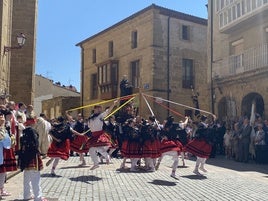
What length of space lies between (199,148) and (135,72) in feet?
65.6

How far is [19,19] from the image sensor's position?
842 inches

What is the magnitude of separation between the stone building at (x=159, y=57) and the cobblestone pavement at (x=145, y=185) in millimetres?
16203

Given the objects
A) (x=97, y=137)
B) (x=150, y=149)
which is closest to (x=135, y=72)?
(x=150, y=149)

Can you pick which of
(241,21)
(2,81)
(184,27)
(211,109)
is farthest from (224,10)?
(2,81)

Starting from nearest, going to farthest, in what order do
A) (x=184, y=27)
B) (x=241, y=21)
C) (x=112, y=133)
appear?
1. (x=112, y=133)
2. (x=241, y=21)
3. (x=184, y=27)

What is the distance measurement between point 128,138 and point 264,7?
10000mm

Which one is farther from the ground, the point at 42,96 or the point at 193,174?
the point at 42,96

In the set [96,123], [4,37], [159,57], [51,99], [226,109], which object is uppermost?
[159,57]

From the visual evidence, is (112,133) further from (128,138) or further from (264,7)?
(264,7)

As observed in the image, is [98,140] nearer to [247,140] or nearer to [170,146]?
[170,146]

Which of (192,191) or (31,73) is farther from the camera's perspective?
(31,73)

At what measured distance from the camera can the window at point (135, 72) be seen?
99.6 feet

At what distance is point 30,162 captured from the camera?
7.20 meters

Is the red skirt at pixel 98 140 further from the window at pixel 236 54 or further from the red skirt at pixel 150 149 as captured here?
the window at pixel 236 54
